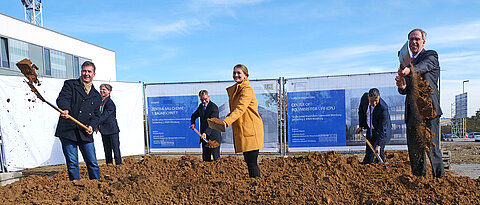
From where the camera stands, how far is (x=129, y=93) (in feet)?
30.7

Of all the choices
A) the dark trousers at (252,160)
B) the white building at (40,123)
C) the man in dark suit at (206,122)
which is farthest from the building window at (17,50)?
the dark trousers at (252,160)

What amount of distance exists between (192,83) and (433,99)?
6943 millimetres

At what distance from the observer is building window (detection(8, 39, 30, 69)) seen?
53.7 ft

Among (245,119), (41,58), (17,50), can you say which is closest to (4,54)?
(17,50)

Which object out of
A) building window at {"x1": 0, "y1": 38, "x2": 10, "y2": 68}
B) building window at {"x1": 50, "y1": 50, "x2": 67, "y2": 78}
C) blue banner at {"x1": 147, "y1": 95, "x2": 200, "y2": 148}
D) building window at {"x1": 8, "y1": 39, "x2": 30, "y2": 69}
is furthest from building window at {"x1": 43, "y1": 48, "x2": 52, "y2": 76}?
blue banner at {"x1": 147, "y1": 95, "x2": 200, "y2": 148}

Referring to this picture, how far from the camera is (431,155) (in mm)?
3344

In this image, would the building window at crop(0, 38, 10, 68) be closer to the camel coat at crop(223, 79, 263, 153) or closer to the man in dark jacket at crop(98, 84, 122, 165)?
the man in dark jacket at crop(98, 84, 122, 165)

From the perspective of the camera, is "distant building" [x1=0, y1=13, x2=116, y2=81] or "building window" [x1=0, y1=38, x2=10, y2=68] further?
"distant building" [x1=0, y1=13, x2=116, y2=81]

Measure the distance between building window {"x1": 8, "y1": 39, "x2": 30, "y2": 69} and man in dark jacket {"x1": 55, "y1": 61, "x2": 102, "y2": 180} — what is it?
15.8 metres

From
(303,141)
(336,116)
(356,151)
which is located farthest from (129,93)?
(356,151)

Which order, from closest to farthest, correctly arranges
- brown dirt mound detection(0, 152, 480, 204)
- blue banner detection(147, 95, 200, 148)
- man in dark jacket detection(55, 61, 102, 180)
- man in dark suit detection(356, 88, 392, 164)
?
brown dirt mound detection(0, 152, 480, 204), man in dark jacket detection(55, 61, 102, 180), man in dark suit detection(356, 88, 392, 164), blue banner detection(147, 95, 200, 148)

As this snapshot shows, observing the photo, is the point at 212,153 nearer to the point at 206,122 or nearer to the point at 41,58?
the point at 206,122

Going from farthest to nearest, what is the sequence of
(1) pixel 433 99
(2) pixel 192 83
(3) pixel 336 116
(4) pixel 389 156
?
(2) pixel 192 83
(3) pixel 336 116
(4) pixel 389 156
(1) pixel 433 99

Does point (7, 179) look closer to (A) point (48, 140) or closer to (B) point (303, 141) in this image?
(A) point (48, 140)
